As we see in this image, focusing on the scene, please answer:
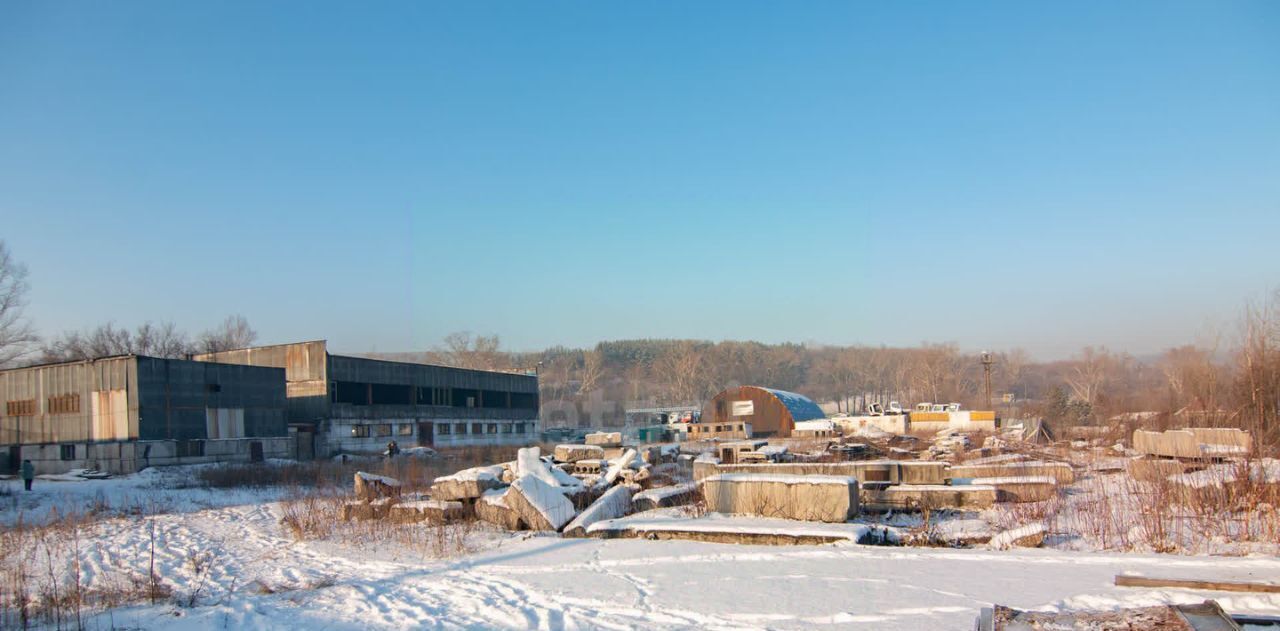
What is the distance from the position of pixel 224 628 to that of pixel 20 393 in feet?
105

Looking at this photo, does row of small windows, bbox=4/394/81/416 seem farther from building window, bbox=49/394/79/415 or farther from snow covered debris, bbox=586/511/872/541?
snow covered debris, bbox=586/511/872/541

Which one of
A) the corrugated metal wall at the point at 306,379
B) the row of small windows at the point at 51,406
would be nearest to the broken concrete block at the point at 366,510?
the row of small windows at the point at 51,406

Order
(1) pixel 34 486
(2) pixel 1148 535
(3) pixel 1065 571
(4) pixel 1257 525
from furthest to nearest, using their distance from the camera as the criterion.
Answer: (1) pixel 34 486 → (4) pixel 1257 525 → (2) pixel 1148 535 → (3) pixel 1065 571

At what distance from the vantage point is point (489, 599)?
743 cm

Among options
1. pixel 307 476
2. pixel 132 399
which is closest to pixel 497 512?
pixel 307 476

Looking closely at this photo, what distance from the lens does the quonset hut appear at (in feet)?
180

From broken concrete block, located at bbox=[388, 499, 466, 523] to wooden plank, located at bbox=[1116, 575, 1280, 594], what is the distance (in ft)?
31.7

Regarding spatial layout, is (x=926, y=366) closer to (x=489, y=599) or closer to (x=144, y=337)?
(x=144, y=337)

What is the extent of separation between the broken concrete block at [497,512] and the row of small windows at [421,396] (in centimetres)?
2760

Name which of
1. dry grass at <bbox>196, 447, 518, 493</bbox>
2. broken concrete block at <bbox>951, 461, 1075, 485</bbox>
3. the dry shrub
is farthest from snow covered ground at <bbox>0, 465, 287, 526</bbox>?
the dry shrub

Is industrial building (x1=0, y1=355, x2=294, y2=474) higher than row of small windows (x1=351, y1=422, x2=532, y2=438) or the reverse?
higher

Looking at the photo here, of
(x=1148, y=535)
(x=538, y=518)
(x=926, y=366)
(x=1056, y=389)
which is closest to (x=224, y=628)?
(x=538, y=518)

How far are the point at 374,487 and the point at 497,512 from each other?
177 inches

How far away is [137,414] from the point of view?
27.1 metres
